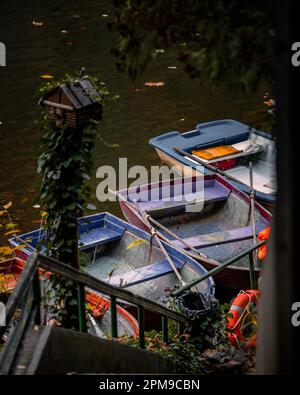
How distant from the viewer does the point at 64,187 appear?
7.18 meters

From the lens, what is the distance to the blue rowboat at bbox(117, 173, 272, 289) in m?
11.3

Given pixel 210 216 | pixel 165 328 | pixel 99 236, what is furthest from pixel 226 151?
pixel 165 328

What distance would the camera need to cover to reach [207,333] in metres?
7.62

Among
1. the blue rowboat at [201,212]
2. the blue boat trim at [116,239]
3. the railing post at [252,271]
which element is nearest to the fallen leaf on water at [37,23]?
the blue rowboat at [201,212]

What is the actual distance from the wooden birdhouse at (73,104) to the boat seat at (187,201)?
477 centimetres

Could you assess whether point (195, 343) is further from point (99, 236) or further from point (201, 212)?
point (201, 212)

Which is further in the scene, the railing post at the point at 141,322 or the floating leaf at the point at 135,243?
the floating leaf at the point at 135,243

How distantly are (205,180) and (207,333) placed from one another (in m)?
5.17

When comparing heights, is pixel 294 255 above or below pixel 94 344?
above

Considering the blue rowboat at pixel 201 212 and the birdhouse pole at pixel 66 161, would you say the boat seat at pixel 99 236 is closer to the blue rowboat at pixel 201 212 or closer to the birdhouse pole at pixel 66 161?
the blue rowboat at pixel 201 212

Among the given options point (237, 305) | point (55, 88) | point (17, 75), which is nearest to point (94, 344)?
point (55, 88)

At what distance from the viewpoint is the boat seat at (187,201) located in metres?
11.9

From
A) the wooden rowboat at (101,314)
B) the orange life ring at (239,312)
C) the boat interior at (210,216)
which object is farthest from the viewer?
the boat interior at (210,216)
